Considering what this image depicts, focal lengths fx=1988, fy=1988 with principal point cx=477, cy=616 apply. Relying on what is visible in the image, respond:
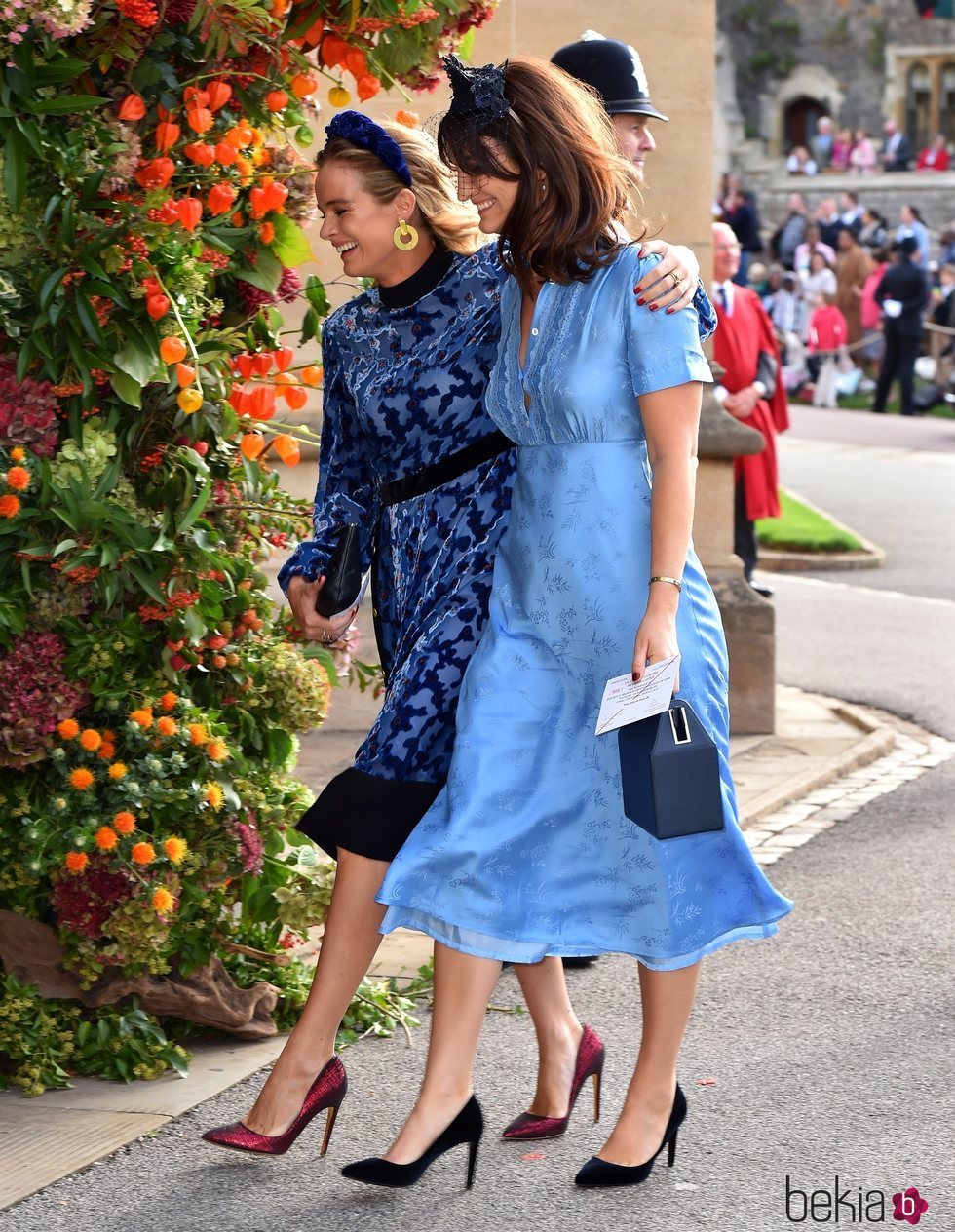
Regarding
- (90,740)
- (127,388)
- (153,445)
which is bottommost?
(90,740)

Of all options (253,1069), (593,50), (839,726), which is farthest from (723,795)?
(839,726)

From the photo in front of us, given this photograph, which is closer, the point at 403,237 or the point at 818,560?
the point at 403,237

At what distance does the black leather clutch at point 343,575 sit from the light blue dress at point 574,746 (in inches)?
16.2

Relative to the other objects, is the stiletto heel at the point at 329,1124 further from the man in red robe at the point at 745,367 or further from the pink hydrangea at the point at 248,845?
the man in red robe at the point at 745,367

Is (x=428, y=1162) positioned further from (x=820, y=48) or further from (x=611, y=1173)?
(x=820, y=48)

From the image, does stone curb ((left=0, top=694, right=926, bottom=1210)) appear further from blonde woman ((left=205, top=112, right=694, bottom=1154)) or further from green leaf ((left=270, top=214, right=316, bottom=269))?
green leaf ((left=270, top=214, right=316, bottom=269))

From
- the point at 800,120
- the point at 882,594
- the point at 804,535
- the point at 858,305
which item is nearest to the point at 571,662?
the point at 882,594

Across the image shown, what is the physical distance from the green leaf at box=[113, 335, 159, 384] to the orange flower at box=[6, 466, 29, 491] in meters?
0.26

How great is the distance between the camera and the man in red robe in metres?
9.52

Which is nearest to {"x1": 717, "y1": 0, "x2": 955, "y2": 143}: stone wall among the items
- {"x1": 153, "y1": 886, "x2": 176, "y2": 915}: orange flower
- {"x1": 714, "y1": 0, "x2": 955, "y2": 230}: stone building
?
{"x1": 714, "y1": 0, "x2": 955, "y2": 230}: stone building

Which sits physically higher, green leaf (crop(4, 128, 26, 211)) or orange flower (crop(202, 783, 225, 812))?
green leaf (crop(4, 128, 26, 211))

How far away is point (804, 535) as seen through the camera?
14.0 metres

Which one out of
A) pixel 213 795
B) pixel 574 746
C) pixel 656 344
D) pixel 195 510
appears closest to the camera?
pixel 656 344

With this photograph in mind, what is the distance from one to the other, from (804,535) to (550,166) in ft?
35.2
